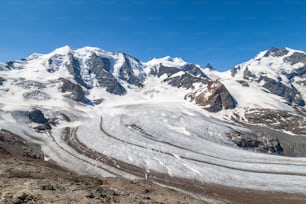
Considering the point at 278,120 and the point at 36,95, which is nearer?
the point at 278,120

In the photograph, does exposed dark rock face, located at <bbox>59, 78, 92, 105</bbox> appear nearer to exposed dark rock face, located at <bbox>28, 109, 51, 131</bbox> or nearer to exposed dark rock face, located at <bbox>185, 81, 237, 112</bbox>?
exposed dark rock face, located at <bbox>28, 109, 51, 131</bbox>

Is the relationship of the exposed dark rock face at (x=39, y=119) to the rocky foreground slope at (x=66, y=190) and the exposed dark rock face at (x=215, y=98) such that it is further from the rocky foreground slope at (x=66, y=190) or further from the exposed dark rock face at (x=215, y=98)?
the exposed dark rock face at (x=215, y=98)

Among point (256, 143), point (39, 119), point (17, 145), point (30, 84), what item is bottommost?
point (17, 145)

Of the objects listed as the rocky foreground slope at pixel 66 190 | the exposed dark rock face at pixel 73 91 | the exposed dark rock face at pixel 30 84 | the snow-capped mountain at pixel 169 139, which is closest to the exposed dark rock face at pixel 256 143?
the snow-capped mountain at pixel 169 139

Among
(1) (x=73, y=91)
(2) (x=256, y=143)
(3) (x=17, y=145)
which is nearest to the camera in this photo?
(3) (x=17, y=145)

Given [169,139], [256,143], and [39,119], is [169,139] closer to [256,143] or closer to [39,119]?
[256,143]

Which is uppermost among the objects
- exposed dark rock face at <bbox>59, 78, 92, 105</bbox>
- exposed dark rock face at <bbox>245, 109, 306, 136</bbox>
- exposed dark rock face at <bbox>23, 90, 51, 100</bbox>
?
exposed dark rock face at <bbox>59, 78, 92, 105</bbox>

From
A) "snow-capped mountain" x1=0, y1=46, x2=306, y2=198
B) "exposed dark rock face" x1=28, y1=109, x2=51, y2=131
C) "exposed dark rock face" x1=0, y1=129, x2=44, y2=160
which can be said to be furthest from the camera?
"exposed dark rock face" x1=28, y1=109, x2=51, y2=131

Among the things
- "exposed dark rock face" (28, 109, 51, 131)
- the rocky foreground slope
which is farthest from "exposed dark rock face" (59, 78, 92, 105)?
the rocky foreground slope

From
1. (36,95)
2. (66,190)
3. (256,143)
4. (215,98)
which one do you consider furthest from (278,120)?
(66,190)

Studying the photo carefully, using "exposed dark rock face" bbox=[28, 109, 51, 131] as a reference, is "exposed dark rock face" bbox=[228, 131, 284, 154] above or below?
below
